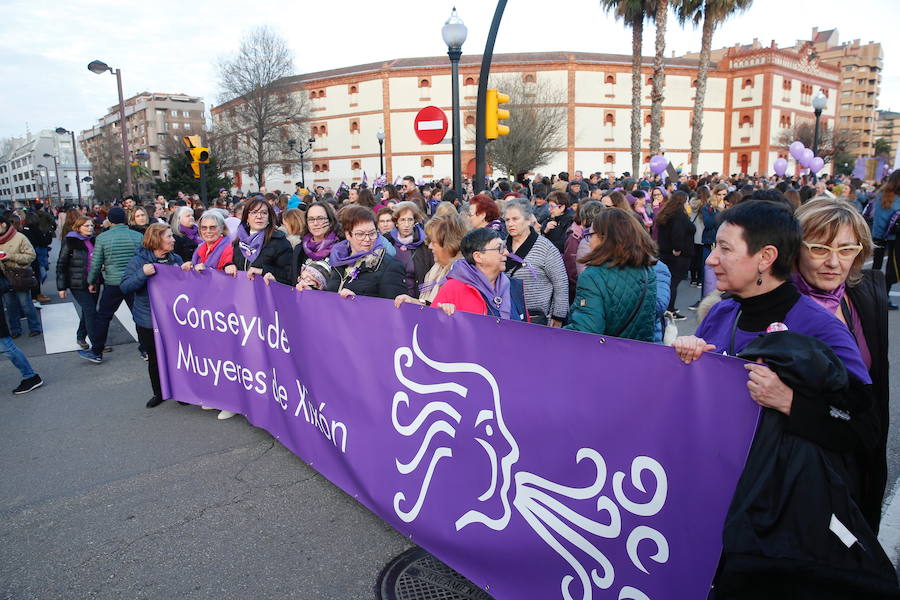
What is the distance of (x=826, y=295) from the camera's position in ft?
8.18

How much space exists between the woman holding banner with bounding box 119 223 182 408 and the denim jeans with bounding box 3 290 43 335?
13.5 ft

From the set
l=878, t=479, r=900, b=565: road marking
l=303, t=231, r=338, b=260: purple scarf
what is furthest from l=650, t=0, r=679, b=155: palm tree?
l=878, t=479, r=900, b=565: road marking

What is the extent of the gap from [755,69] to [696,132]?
33.7 m

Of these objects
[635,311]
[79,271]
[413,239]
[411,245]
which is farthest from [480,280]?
[79,271]

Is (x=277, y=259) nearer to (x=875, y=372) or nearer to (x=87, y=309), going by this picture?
(x=87, y=309)

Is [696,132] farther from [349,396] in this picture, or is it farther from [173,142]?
[173,142]

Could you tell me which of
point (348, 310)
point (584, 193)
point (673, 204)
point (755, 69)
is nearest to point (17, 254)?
point (348, 310)

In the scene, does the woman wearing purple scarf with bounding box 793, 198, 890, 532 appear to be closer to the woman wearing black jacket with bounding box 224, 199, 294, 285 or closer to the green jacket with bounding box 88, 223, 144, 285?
the woman wearing black jacket with bounding box 224, 199, 294, 285

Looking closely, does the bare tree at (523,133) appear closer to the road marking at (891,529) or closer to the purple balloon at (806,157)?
the purple balloon at (806,157)

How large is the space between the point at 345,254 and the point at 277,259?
1.25 meters

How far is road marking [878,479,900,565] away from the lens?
3.08m

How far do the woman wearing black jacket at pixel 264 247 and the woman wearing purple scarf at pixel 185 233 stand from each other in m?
2.61

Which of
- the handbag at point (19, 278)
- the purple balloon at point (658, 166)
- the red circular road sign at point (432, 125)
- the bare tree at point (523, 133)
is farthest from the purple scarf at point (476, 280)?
the bare tree at point (523, 133)

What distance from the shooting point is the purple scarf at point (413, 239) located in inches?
245
